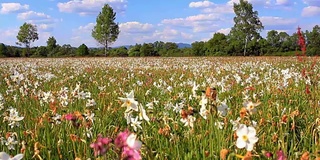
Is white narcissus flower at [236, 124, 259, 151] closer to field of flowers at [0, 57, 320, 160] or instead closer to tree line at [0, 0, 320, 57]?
field of flowers at [0, 57, 320, 160]

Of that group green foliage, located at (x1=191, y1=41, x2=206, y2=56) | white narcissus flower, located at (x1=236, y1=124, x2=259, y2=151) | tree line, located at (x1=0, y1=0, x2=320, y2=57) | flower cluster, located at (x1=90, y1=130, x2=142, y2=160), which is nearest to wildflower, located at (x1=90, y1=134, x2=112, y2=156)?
flower cluster, located at (x1=90, y1=130, x2=142, y2=160)

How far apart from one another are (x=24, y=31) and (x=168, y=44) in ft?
115

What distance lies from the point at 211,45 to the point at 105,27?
22411mm

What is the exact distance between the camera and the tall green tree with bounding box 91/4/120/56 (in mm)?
81125

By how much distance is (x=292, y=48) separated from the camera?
76188 mm

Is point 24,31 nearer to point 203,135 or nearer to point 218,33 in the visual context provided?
point 218,33

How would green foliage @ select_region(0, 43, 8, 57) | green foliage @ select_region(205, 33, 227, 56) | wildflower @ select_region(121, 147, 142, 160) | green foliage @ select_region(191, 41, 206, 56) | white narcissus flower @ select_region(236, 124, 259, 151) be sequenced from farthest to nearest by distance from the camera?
1. green foliage @ select_region(0, 43, 8, 57)
2. green foliage @ select_region(191, 41, 206, 56)
3. green foliage @ select_region(205, 33, 227, 56)
4. white narcissus flower @ select_region(236, 124, 259, 151)
5. wildflower @ select_region(121, 147, 142, 160)

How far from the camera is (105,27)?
81.4 m

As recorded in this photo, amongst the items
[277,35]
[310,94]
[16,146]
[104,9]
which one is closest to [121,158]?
[16,146]

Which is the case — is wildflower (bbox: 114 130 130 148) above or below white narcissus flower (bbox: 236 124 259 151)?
above

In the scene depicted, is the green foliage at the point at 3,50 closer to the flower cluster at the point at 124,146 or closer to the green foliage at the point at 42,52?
the green foliage at the point at 42,52

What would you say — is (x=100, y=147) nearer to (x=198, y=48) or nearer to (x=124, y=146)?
(x=124, y=146)

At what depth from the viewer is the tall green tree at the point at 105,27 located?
81125 millimetres

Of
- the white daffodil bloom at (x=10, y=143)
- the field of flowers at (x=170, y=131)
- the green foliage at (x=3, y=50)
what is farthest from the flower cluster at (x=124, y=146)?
the green foliage at (x=3, y=50)
